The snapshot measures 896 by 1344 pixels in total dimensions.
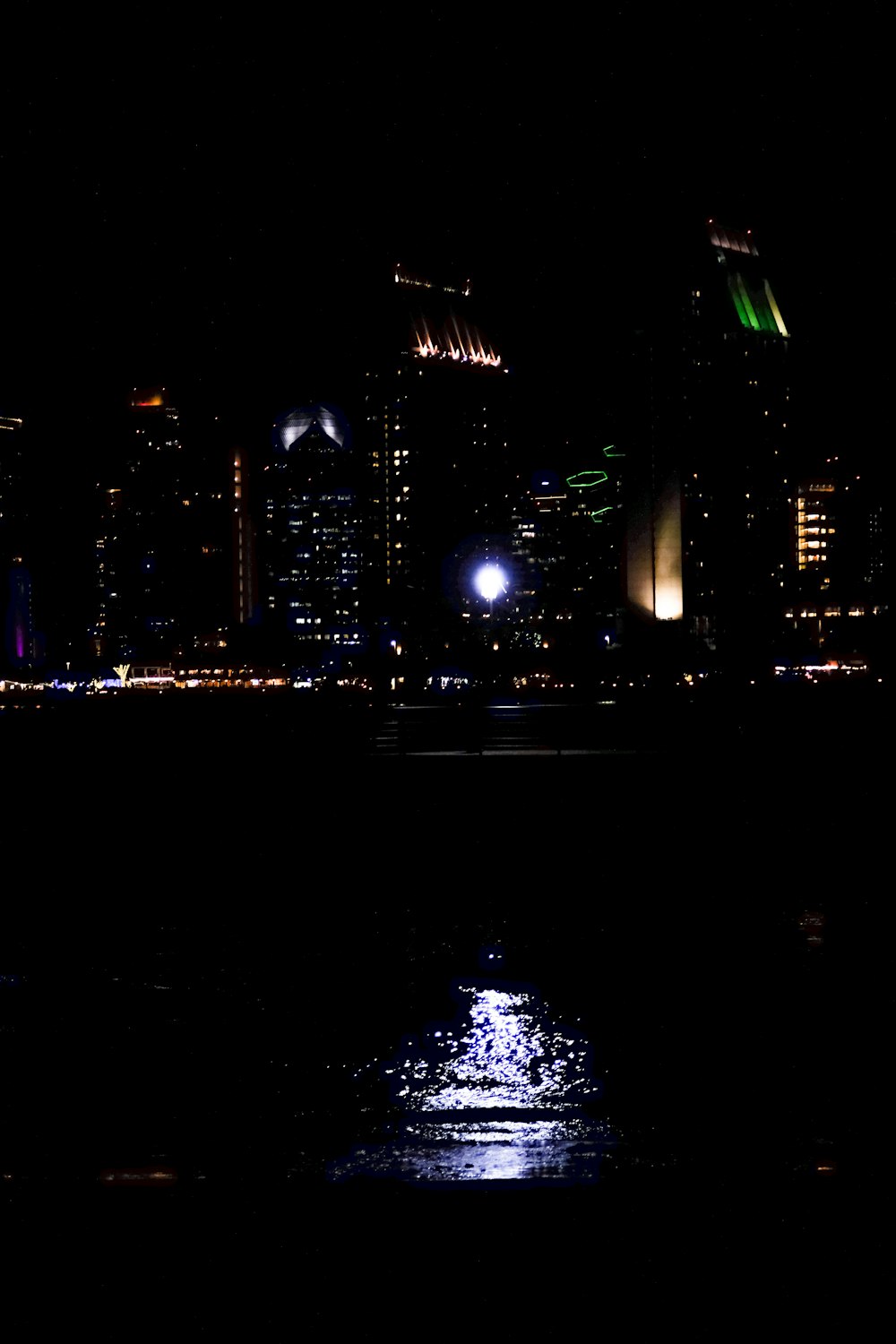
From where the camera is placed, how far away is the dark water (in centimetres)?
461

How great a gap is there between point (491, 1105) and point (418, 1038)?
1191 millimetres

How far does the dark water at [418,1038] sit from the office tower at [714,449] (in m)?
68.8

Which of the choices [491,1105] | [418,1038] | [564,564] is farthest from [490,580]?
[564,564]

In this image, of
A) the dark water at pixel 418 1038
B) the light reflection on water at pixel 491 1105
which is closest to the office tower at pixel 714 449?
the dark water at pixel 418 1038

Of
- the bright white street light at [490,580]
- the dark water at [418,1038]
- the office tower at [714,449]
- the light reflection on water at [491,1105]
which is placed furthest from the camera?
the office tower at [714,449]

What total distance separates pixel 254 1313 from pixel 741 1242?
167 centimetres

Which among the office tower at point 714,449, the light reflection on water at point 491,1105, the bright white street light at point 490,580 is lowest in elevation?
the light reflection on water at point 491,1105

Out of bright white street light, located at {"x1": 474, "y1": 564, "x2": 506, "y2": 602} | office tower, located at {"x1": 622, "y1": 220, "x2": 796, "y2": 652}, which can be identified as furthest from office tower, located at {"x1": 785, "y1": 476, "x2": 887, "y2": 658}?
bright white street light, located at {"x1": 474, "y1": 564, "x2": 506, "y2": 602}

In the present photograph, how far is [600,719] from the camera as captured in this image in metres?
32.8

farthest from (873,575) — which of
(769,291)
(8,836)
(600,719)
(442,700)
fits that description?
(8,836)

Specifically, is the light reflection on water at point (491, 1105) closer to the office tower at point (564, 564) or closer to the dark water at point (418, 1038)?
the dark water at point (418, 1038)

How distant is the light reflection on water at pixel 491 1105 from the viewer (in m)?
5.64

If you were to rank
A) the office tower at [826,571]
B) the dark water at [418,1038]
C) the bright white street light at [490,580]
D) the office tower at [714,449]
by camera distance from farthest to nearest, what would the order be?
the office tower at [826,571]
the office tower at [714,449]
the bright white street light at [490,580]
the dark water at [418,1038]

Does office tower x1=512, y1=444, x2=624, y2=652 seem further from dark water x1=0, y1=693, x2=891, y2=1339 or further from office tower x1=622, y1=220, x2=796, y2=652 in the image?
dark water x1=0, y1=693, x2=891, y2=1339
